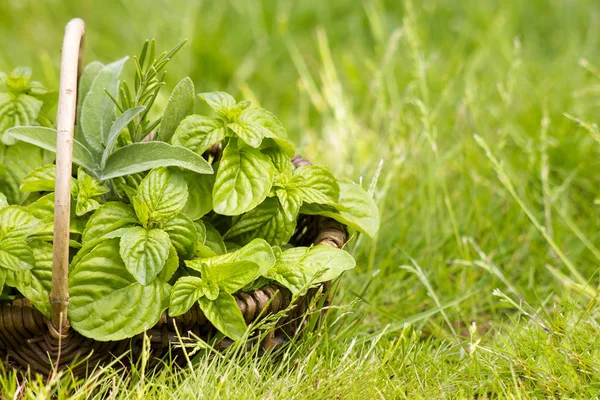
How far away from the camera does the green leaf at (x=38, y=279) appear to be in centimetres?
110

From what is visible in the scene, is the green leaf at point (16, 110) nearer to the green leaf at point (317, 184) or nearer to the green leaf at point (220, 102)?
the green leaf at point (220, 102)

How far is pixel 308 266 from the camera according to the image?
118 centimetres

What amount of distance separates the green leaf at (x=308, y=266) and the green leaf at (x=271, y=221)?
0.05 metres

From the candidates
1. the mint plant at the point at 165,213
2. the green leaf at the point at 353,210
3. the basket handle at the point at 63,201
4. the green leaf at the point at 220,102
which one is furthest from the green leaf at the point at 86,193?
the green leaf at the point at 353,210

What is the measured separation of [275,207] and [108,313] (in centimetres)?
34

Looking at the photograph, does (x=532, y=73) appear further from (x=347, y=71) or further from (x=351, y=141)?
(x=351, y=141)

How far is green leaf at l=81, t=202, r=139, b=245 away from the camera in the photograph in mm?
1165

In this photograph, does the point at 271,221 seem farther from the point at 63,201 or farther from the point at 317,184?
the point at 63,201

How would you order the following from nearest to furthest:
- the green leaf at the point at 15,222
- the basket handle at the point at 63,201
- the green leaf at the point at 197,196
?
the basket handle at the point at 63,201 → the green leaf at the point at 15,222 → the green leaf at the point at 197,196

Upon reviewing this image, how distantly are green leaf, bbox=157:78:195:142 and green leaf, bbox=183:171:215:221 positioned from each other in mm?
99

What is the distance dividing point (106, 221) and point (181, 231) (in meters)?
0.12

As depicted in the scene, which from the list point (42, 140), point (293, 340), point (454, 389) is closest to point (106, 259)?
point (42, 140)

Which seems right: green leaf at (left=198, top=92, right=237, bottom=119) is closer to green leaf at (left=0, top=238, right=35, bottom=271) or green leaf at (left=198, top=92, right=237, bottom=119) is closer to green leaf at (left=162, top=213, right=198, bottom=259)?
green leaf at (left=162, top=213, right=198, bottom=259)

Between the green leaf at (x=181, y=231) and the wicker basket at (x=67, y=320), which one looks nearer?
the wicker basket at (x=67, y=320)
